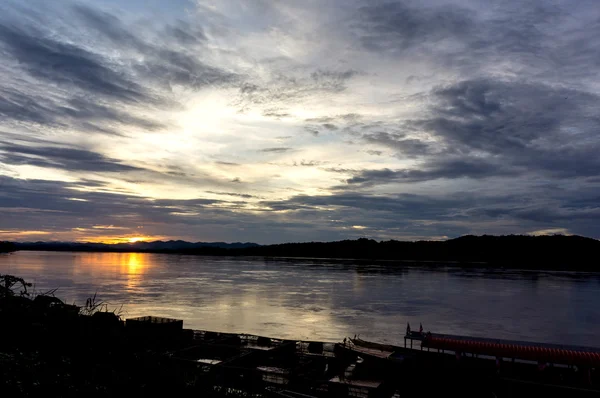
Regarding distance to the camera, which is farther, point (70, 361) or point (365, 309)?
point (365, 309)

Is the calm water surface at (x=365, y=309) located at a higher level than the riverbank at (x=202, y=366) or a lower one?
lower

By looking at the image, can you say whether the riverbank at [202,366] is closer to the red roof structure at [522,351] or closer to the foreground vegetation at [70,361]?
the foreground vegetation at [70,361]

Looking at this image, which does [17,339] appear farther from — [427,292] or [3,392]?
[427,292]

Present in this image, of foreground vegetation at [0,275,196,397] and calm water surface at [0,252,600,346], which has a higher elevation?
foreground vegetation at [0,275,196,397]

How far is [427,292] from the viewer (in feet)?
346

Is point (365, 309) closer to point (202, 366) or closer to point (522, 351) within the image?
point (522, 351)

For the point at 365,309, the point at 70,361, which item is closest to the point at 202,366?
the point at 70,361

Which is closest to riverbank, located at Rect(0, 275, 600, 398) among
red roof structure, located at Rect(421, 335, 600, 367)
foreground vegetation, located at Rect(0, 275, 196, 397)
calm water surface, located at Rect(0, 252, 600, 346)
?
foreground vegetation, located at Rect(0, 275, 196, 397)

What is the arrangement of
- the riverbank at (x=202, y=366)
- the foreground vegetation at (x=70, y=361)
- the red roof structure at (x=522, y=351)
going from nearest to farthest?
1. the foreground vegetation at (x=70, y=361)
2. the riverbank at (x=202, y=366)
3. the red roof structure at (x=522, y=351)

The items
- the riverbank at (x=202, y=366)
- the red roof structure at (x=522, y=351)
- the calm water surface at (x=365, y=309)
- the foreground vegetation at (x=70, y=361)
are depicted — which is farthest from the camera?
the calm water surface at (x=365, y=309)

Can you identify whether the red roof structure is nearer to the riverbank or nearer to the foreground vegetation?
the riverbank

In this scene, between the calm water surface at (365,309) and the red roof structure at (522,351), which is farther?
the calm water surface at (365,309)

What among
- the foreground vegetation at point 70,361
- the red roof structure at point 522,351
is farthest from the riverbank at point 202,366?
the red roof structure at point 522,351

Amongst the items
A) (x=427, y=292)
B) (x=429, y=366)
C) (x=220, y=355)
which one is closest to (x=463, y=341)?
(x=429, y=366)
